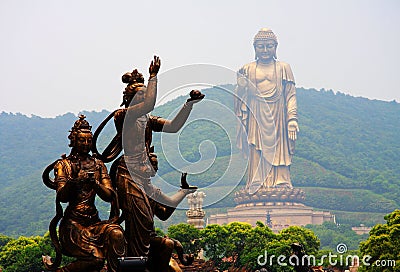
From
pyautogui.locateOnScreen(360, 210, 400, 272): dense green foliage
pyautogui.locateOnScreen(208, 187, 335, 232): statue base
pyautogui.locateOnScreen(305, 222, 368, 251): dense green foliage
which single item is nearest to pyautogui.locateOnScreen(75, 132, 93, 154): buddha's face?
pyautogui.locateOnScreen(360, 210, 400, 272): dense green foliage

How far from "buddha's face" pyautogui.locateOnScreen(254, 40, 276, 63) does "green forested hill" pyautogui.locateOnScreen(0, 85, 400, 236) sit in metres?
3.52

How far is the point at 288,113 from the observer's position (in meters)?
57.3

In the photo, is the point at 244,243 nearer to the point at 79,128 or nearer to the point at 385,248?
the point at 385,248

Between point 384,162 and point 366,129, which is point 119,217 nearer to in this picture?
point 384,162

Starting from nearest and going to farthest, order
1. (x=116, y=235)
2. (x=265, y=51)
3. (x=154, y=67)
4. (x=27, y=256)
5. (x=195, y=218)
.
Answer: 1. (x=116, y=235)
2. (x=154, y=67)
3. (x=27, y=256)
4. (x=195, y=218)
5. (x=265, y=51)

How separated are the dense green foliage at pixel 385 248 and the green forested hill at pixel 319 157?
88.3 ft

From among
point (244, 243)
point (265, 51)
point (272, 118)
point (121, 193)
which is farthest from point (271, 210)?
point (121, 193)

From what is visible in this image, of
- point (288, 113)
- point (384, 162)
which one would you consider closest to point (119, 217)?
point (288, 113)

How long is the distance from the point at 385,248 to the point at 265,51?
36.4 metres

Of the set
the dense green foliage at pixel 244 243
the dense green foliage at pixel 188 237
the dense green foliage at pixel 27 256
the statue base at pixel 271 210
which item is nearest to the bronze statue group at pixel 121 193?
the dense green foliage at pixel 27 256

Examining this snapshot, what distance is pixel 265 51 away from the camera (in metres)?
59.3

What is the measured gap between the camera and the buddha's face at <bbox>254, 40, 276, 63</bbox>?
59.3 m

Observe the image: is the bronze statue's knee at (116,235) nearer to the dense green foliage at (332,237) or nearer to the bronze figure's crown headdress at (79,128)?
the bronze figure's crown headdress at (79,128)

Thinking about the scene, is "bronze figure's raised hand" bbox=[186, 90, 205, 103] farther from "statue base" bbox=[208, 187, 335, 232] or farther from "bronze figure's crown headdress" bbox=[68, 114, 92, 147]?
"statue base" bbox=[208, 187, 335, 232]
